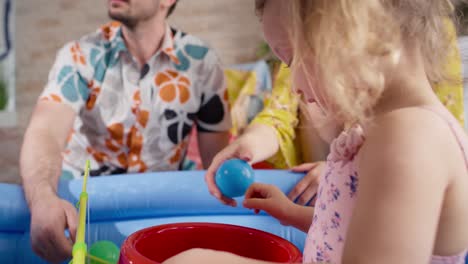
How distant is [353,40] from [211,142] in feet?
3.19

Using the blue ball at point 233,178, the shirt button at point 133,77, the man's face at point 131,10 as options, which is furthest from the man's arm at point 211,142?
the blue ball at point 233,178

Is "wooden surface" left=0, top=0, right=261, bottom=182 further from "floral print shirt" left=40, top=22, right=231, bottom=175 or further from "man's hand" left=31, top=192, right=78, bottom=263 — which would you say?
"man's hand" left=31, top=192, right=78, bottom=263

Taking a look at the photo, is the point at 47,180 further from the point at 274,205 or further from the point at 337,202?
the point at 337,202

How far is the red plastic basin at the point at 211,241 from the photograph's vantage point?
0.63 m

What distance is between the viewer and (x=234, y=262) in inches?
19.1

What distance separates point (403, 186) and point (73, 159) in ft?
3.73

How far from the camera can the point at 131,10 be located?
1382mm

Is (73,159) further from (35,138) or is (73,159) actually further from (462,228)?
(462,228)

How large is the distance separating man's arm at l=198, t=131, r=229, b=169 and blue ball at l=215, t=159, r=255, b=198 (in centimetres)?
54

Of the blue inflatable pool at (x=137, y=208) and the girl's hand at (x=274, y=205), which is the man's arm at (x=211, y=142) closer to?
the blue inflatable pool at (x=137, y=208)

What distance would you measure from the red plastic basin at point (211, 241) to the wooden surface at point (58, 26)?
7.21ft

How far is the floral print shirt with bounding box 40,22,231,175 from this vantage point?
134 cm

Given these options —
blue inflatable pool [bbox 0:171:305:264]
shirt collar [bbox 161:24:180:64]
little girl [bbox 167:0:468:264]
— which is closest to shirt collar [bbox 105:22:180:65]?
shirt collar [bbox 161:24:180:64]

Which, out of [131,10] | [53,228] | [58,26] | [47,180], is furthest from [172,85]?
[58,26]
